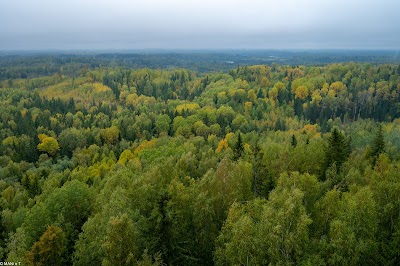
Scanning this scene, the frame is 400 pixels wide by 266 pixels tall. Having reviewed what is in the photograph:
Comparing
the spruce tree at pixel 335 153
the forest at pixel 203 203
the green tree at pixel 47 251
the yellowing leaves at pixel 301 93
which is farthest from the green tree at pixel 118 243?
the yellowing leaves at pixel 301 93

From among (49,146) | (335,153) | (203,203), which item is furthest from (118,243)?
(49,146)

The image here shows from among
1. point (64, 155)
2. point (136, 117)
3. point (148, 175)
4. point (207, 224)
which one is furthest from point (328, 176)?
point (136, 117)

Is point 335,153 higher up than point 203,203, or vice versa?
point 335,153

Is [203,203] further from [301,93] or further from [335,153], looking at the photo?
[301,93]

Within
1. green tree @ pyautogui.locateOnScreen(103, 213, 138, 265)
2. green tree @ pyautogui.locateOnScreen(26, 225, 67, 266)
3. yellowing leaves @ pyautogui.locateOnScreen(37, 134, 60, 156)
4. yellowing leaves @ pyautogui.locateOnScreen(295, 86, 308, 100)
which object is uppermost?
green tree @ pyautogui.locateOnScreen(103, 213, 138, 265)

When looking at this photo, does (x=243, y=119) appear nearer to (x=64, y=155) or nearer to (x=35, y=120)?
(x=64, y=155)

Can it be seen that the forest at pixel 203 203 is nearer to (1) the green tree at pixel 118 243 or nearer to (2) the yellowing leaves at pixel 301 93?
(1) the green tree at pixel 118 243

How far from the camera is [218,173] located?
36.5m

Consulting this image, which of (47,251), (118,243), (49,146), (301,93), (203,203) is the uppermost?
(118,243)

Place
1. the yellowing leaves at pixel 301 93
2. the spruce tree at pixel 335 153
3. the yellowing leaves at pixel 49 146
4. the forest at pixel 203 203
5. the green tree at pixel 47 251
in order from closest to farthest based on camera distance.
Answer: the forest at pixel 203 203, the green tree at pixel 47 251, the spruce tree at pixel 335 153, the yellowing leaves at pixel 49 146, the yellowing leaves at pixel 301 93

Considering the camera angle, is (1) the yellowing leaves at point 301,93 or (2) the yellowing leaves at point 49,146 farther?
(1) the yellowing leaves at point 301,93

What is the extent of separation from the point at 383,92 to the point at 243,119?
69.3m

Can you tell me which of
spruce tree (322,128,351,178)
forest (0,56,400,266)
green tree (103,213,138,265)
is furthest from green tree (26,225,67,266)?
spruce tree (322,128,351,178)

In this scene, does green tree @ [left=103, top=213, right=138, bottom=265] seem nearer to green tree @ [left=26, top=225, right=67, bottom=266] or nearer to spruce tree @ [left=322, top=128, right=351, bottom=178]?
green tree @ [left=26, top=225, right=67, bottom=266]
